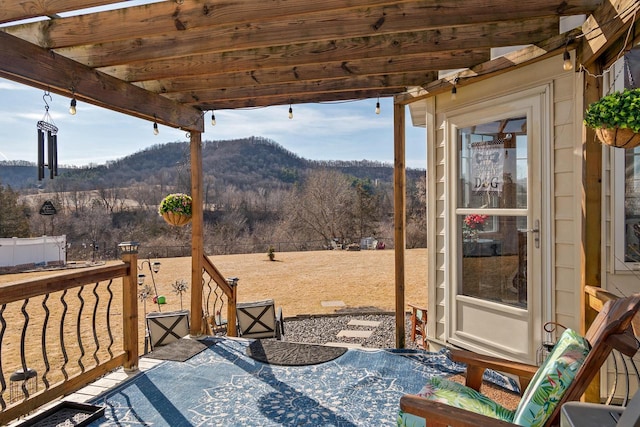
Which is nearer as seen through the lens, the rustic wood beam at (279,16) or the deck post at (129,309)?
the rustic wood beam at (279,16)

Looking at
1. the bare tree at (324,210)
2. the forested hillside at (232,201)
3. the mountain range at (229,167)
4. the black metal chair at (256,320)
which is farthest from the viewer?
the mountain range at (229,167)

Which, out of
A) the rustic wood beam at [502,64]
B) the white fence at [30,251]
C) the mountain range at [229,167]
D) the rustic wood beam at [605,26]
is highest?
the mountain range at [229,167]

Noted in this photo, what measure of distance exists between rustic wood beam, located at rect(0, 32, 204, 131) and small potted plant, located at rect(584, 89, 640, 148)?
10.8 feet

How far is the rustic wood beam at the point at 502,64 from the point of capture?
267cm

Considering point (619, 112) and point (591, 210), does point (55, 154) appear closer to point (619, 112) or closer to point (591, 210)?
point (619, 112)

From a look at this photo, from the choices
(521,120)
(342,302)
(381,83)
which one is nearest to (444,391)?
(521,120)

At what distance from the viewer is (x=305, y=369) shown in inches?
130

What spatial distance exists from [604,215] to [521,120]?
919mm

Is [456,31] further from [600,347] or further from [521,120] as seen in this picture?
[600,347]

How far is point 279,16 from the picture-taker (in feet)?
7.49

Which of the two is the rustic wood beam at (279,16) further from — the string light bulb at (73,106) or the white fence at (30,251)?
the white fence at (30,251)

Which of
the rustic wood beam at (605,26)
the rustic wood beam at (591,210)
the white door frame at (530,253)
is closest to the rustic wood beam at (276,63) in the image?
the white door frame at (530,253)

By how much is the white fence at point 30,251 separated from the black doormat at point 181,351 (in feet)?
49.1

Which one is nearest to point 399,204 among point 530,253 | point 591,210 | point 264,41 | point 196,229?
point 530,253
